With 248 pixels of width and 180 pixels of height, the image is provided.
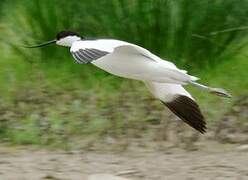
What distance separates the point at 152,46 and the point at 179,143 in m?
1.46

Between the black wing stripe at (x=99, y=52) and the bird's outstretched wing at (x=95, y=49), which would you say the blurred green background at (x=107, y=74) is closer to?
the bird's outstretched wing at (x=95, y=49)

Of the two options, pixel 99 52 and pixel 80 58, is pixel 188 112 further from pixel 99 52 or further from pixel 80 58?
pixel 80 58

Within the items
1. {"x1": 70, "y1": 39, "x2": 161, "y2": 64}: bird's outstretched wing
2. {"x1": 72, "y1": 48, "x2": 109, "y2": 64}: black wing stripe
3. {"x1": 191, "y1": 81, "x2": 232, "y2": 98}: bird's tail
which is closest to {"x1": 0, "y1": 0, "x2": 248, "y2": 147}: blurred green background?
{"x1": 191, "y1": 81, "x2": 232, "y2": 98}: bird's tail

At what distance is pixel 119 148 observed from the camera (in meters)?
7.16

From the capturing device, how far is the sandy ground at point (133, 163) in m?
6.41

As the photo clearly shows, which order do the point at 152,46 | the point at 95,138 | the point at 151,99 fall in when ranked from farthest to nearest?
the point at 152,46 < the point at 151,99 < the point at 95,138

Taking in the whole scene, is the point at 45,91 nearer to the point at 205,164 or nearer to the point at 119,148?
the point at 119,148

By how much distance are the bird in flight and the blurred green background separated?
1.44 feet

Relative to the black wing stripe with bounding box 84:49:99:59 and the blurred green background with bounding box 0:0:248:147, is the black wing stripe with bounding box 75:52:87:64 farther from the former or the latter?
the blurred green background with bounding box 0:0:248:147

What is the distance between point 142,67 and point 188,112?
586mm

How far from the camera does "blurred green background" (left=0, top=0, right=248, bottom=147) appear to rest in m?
7.52

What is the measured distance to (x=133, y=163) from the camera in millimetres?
6773

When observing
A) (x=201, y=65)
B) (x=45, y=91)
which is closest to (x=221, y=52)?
(x=201, y=65)

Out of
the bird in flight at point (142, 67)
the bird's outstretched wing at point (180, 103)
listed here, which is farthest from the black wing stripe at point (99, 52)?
the bird's outstretched wing at point (180, 103)
